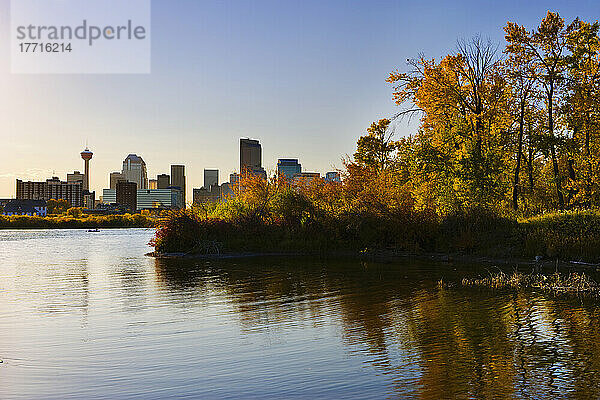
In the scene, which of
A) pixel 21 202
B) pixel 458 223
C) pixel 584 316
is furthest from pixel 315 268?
pixel 21 202

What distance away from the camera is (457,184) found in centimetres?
3303

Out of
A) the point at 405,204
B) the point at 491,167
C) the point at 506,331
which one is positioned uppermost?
the point at 491,167

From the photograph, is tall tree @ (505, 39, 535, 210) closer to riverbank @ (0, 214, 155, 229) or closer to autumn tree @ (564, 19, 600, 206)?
autumn tree @ (564, 19, 600, 206)

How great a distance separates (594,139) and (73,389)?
38117 millimetres

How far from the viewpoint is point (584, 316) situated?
1245 centimetres

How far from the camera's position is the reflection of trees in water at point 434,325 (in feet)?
25.9

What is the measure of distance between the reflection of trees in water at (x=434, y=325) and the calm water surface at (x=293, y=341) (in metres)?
0.03

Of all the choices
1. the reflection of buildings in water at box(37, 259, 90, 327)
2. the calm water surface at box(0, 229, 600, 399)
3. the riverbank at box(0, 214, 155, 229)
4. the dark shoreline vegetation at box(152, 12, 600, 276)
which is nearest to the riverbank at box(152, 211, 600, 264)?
the dark shoreline vegetation at box(152, 12, 600, 276)

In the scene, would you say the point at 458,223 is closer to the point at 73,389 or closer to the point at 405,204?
the point at 405,204

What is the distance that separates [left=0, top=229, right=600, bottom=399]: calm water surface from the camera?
7.71m

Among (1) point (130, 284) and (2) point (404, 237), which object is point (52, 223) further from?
(1) point (130, 284)

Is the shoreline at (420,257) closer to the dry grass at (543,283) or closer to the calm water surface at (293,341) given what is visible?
the dry grass at (543,283)

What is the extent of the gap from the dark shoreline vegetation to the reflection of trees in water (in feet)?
33.6

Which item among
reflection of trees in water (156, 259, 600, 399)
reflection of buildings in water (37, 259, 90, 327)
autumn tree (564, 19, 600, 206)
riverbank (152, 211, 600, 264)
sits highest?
autumn tree (564, 19, 600, 206)
